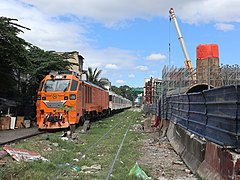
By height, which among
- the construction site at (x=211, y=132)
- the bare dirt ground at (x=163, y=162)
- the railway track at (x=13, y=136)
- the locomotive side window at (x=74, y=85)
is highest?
the locomotive side window at (x=74, y=85)

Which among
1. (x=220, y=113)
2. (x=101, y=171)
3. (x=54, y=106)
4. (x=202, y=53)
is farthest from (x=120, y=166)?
(x=202, y=53)

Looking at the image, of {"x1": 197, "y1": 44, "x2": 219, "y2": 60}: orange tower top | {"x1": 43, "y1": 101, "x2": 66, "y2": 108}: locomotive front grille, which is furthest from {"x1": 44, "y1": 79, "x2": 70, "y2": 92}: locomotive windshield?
{"x1": 197, "y1": 44, "x2": 219, "y2": 60}: orange tower top

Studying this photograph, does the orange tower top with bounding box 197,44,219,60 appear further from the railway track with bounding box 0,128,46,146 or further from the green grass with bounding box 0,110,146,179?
the railway track with bounding box 0,128,46,146

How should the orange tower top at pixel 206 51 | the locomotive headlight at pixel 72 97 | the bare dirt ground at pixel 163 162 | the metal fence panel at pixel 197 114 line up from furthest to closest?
the orange tower top at pixel 206 51, the locomotive headlight at pixel 72 97, the metal fence panel at pixel 197 114, the bare dirt ground at pixel 163 162

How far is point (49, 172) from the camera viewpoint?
7469 millimetres

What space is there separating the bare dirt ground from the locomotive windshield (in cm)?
677

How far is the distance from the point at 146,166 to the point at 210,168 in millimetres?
2607

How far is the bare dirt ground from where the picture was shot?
7602 millimetres

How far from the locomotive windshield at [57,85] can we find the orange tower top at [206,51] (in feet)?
27.5

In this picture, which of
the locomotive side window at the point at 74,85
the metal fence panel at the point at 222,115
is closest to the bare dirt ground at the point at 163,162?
the metal fence panel at the point at 222,115

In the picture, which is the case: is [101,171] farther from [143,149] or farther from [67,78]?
[67,78]

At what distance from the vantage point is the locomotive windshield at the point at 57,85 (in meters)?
18.4

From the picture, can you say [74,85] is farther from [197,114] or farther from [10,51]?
[197,114]

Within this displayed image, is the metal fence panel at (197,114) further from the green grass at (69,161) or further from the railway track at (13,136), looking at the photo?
the railway track at (13,136)
